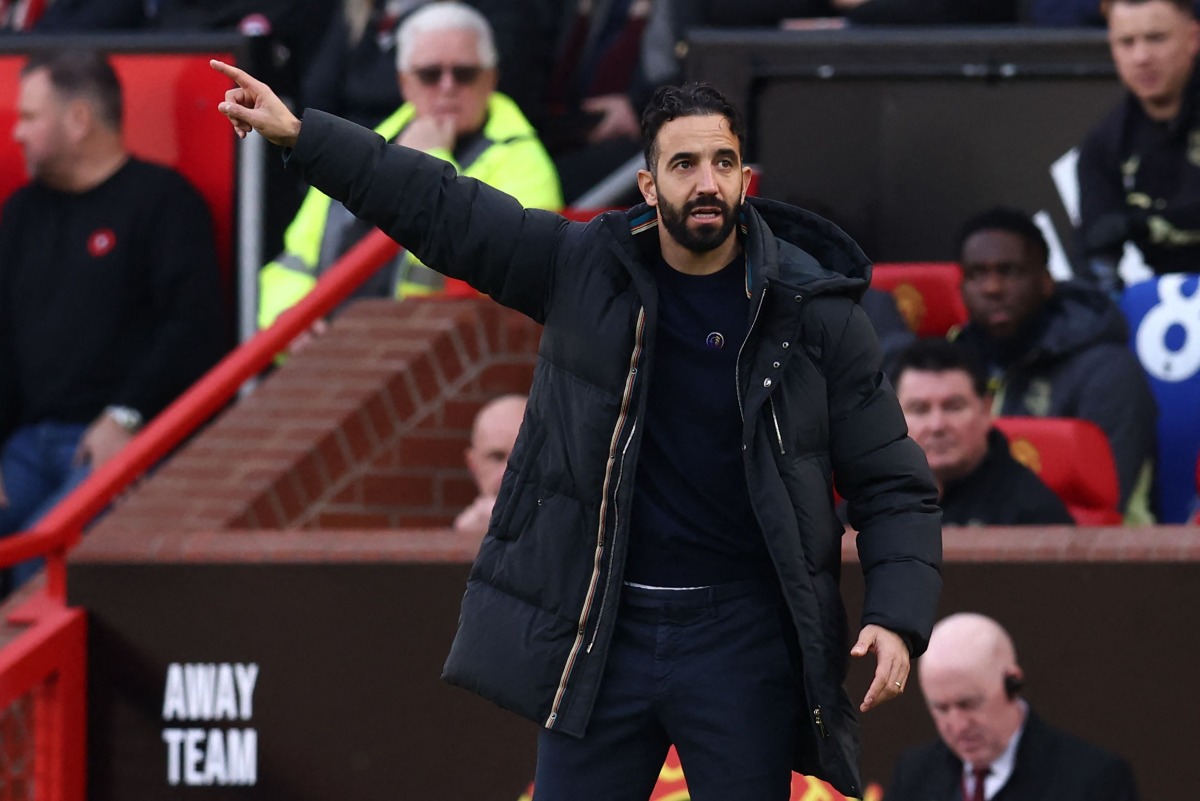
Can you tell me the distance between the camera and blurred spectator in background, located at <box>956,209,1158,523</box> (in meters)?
6.77

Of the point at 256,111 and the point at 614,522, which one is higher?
the point at 256,111

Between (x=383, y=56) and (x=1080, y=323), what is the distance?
309 cm

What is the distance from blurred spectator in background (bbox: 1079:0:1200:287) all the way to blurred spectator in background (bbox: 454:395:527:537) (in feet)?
6.62

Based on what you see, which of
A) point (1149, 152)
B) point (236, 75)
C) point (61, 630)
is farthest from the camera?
point (1149, 152)

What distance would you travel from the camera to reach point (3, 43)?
8.83 m

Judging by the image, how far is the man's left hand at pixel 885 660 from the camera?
381 cm

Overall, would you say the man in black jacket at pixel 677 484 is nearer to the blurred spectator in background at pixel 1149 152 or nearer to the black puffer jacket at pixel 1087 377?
the black puffer jacket at pixel 1087 377

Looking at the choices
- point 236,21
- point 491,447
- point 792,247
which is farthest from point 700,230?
point 236,21

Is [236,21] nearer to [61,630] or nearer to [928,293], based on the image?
[928,293]

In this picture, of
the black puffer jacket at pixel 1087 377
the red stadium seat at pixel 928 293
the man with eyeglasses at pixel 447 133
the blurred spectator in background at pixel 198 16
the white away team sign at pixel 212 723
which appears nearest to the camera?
the white away team sign at pixel 212 723

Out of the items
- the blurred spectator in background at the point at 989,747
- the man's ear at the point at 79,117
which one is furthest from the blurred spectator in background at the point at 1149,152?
the man's ear at the point at 79,117

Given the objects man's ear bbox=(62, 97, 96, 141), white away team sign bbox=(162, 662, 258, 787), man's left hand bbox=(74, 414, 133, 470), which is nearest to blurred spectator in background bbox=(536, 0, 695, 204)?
man's ear bbox=(62, 97, 96, 141)

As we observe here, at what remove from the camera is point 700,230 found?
3.86m

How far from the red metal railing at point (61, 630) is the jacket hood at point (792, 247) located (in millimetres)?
2515
